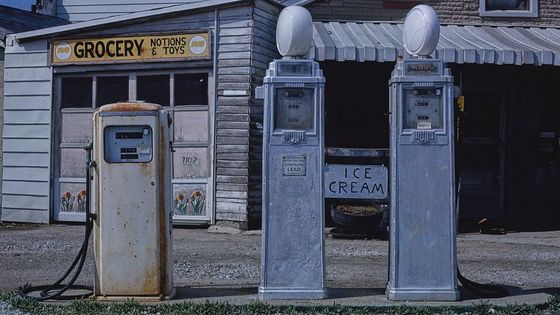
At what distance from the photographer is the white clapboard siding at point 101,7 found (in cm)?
1936

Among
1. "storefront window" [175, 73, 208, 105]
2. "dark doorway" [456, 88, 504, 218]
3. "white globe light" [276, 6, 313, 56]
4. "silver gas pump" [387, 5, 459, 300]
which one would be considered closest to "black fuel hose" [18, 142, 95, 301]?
"white globe light" [276, 6, 313, 56]

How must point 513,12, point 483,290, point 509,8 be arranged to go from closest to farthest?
point 483,290
point 513,12
point 509,8

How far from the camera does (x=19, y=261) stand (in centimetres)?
933

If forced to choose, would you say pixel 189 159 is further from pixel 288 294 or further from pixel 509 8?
pixel 509 8

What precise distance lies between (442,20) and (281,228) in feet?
27.6

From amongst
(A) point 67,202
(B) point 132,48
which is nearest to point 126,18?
(B) point 132,48

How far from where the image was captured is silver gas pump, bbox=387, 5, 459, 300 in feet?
21.7

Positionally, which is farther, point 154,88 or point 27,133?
point 27,133

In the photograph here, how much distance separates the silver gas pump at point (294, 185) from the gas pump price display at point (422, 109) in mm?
774

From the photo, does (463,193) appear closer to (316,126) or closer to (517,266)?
(517,266)

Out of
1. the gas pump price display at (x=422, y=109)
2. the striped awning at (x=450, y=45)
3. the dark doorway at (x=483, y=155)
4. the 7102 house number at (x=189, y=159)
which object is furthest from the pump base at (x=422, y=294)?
the dark doorway at (x=483, y=155)

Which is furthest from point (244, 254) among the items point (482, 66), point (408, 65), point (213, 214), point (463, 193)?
point (482, 66)

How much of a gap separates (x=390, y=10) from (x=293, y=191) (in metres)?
8.00

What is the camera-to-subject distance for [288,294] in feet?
21.7
